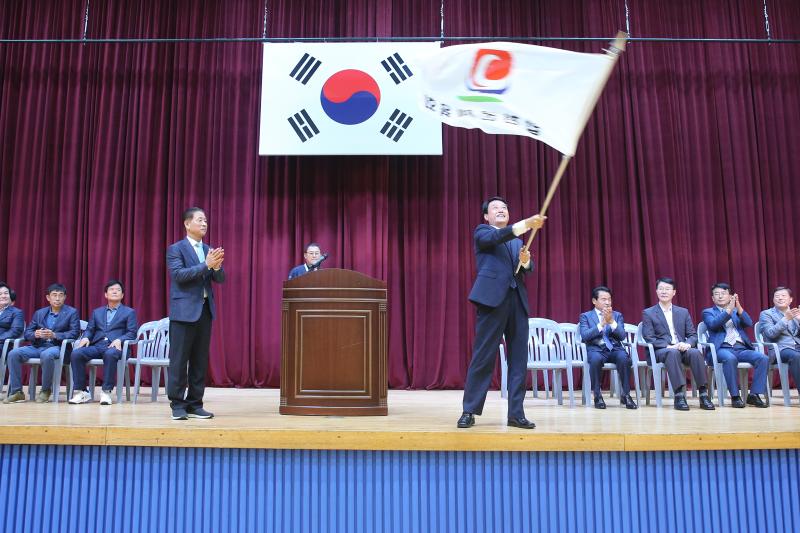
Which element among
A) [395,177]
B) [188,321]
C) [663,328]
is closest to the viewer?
[188,321]

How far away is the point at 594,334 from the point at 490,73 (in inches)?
98.3

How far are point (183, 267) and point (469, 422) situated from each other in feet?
6.28

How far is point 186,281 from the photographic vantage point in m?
3.77

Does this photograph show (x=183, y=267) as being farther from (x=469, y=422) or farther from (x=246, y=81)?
(x=246, y=81)

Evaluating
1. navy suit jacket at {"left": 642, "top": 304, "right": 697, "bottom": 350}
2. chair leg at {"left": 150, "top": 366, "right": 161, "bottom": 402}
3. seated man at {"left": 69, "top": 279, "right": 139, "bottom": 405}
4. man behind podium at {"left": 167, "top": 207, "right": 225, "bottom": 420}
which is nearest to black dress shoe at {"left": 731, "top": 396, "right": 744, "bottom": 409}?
navy suit jacket at {"left": 642, "top": 304, "right": 697, "bottom": 350}

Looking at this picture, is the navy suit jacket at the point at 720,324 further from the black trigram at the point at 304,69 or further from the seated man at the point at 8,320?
the seated man at the point at 8,320

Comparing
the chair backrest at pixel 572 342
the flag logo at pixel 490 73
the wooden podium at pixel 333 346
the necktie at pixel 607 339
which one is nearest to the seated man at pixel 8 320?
the wooden podium at pixel 333 346

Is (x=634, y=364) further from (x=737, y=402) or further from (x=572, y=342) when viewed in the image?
(x=572, y=342)

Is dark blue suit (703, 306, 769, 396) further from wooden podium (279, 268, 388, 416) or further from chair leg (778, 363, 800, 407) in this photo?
wooden podium (279, 268, 388, 416)

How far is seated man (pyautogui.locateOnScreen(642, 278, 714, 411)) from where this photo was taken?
4.81 meters

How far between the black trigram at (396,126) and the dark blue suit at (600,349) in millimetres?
2800

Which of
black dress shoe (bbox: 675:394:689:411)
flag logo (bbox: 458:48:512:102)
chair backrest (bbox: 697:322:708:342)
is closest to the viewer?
flag logo (bbox: 458:48:512:102)

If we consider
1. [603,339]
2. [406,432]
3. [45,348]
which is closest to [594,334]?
[603,339]

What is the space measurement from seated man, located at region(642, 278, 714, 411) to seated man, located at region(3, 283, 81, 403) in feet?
15.6
